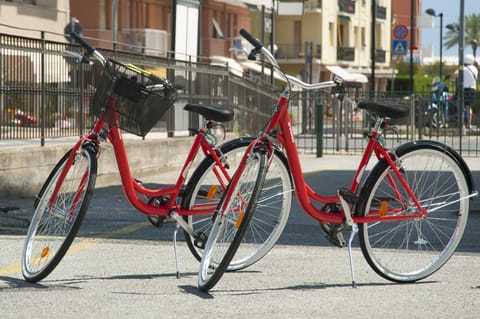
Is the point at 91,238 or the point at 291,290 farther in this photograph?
the point at 91,238

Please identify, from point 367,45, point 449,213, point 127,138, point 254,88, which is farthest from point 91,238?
point 367,45

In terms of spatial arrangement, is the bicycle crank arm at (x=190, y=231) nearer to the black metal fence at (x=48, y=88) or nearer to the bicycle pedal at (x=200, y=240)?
the bicycle pedal at (x=200, y=240)

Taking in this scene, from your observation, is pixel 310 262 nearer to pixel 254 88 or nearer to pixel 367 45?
pixel 254 88

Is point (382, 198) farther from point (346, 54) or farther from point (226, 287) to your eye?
point (346, 54)

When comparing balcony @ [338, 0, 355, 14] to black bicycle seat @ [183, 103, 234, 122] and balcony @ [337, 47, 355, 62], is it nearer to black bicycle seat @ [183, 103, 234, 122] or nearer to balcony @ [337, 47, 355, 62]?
balcony @ [337, 47, 355, 62]

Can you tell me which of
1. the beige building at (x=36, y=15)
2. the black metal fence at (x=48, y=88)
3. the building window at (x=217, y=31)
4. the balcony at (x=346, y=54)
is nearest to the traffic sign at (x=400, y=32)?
the beige building at (x=36, y=15)

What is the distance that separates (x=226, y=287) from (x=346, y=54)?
8392 cm

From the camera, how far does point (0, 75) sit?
523 inches

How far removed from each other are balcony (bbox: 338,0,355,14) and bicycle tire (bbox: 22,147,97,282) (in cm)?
8378

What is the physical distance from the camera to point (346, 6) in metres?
91.1

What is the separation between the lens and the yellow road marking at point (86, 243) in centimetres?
789

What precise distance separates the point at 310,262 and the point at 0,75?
Answer: 5893mm

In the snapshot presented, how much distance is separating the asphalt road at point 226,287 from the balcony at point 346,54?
80889 millimetres

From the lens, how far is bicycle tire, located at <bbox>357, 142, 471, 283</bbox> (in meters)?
7.38
